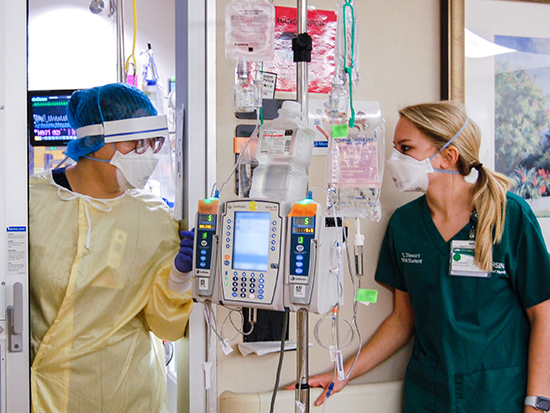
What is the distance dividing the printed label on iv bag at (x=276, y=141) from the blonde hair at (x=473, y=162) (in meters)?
0.60

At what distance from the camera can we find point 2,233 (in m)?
1.40

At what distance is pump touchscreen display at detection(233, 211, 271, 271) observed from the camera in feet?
3.86

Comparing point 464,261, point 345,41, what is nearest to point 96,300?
point 345,41

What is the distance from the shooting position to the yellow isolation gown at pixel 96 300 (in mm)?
1491

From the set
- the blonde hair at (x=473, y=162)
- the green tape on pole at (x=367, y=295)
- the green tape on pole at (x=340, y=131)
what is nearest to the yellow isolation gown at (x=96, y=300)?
the green tape on pole at (x=367, y=295)

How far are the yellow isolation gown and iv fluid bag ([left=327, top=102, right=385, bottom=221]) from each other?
0.58 meters

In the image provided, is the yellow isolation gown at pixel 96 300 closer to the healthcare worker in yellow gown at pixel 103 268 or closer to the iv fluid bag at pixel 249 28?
the healthcare worker in yellow gown at pixel 103 268

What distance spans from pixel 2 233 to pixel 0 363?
1.23 feet

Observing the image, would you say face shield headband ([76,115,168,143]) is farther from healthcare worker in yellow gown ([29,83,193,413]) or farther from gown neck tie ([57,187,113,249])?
gown neck tie ([57,187,113,249])

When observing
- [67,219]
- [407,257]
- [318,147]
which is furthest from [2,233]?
[407,257]

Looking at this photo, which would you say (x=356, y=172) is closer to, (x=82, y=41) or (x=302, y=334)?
(x=302, y=334)

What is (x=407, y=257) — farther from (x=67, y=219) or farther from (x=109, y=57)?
(x=109, y=57)

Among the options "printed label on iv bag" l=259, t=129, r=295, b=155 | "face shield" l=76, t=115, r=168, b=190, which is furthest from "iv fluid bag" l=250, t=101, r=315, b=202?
"face shield" l=76, t=115, r=168, b=190

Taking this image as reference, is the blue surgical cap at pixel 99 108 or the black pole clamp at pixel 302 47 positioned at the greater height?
the black pole clamp at pixel 302 47
